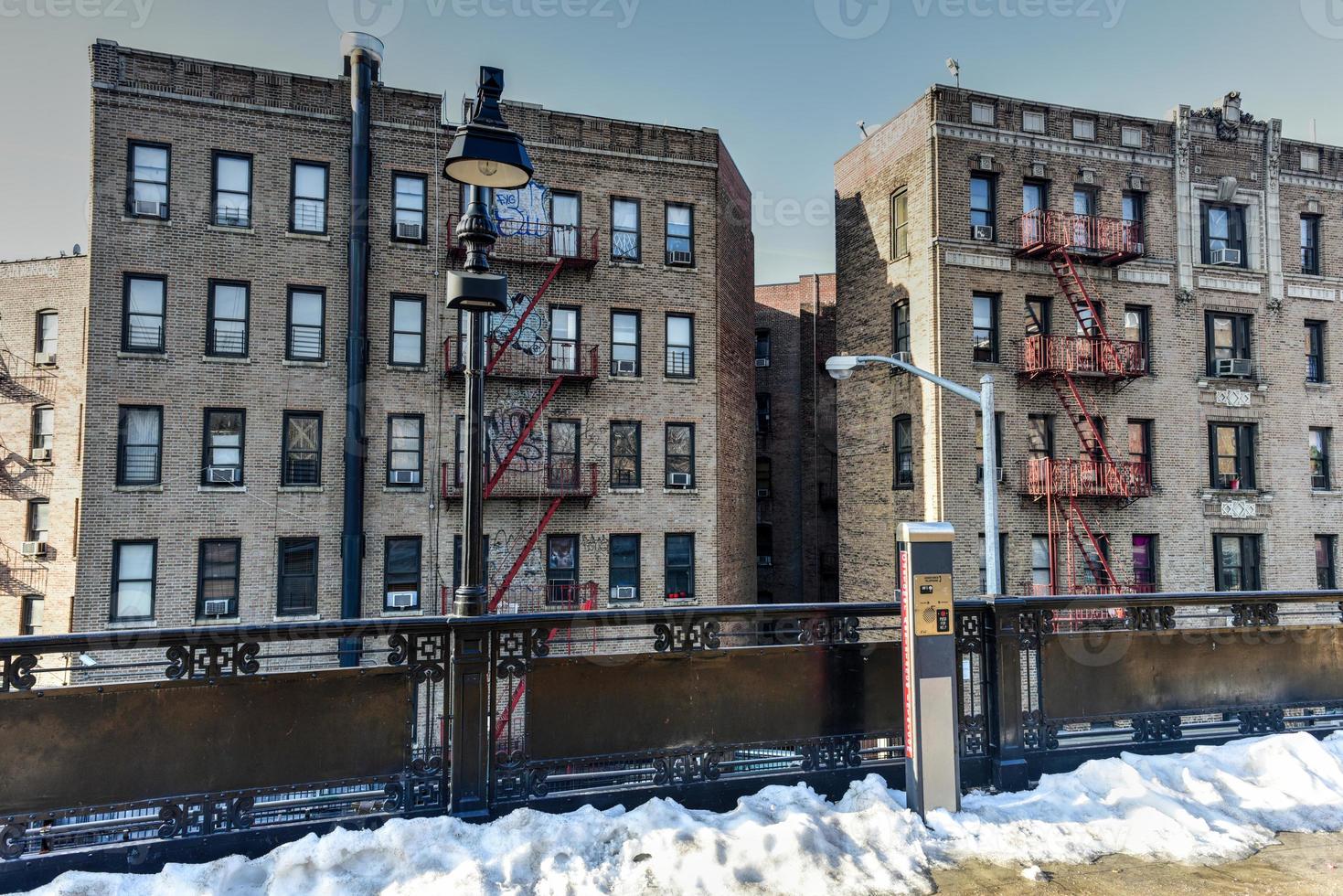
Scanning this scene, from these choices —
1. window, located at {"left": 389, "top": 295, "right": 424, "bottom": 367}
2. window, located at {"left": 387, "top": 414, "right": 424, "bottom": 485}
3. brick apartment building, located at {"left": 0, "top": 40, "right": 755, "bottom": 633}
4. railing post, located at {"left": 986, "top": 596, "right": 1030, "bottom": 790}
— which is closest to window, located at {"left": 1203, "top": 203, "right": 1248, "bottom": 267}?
brick apartment building, located at {"left": 0, "top": 40, "right": 755, "bottom": 633}

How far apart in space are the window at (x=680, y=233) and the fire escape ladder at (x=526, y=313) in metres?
3.56

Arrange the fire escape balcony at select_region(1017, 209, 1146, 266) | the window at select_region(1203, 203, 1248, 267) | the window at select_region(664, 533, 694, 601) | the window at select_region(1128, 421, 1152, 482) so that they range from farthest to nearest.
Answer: the window at select_region(1203, 203, 1248, 267), the window at select_region(1128, 421, 1152, 482), the fire escape balcony at select_region(1017, 209, 1146, 266), the window at select_region(664, 533, 694, 601)

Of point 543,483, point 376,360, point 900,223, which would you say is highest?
point 900,223


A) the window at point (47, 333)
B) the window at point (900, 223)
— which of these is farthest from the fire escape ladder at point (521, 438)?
the window at point (47, 333)

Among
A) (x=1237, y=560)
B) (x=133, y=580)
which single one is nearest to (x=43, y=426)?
(x=133, y=580)

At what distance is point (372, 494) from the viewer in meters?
18.3

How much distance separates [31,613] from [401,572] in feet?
53.5

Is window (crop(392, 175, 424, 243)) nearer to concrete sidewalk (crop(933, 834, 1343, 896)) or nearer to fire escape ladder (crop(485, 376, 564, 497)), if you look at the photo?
fire escape ladder (crop(485, 376, 564, 497))

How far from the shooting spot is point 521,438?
19.1 metres

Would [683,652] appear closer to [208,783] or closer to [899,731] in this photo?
[899,731]

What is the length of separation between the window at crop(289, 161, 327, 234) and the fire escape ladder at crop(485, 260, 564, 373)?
5468 millimetres

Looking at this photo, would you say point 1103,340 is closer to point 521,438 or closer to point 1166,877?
point 521,438

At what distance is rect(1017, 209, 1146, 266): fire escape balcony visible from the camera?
21.0 m

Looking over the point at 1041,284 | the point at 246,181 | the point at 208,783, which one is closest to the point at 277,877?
the point at 208,783
